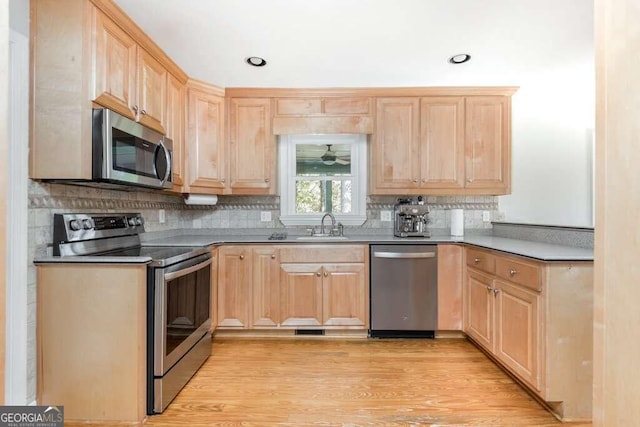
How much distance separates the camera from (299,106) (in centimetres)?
328

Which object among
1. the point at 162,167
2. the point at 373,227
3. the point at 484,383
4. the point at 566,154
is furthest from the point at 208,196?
the point at 566,154

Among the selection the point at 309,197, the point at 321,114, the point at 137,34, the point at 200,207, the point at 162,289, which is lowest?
the point at 162,289

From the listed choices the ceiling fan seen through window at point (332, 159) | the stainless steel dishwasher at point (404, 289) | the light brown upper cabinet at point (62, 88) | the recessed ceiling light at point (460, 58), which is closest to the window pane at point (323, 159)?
the ceiling fan seen through window at point (332, 159)

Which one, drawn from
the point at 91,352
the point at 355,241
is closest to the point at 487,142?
the point at 355,241

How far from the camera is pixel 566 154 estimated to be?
136 inches

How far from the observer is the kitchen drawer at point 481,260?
2464mm

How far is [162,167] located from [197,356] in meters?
1.38

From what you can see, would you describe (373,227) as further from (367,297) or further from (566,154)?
(566,154)

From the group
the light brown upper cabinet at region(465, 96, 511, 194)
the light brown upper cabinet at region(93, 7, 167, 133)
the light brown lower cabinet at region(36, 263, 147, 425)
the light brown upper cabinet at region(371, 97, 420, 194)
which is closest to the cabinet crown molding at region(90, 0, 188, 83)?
the light brown upper cabinet at region(93, 7, 167, 133)

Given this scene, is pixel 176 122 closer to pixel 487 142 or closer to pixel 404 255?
pixel 404 255

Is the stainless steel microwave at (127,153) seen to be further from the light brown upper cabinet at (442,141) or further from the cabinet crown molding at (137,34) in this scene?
the light brown upper cabinet at (442,141)

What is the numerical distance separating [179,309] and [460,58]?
274 cm

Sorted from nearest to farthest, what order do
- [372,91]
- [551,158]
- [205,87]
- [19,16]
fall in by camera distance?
1. [19,16]
2. [205,87]
3. [372,91]
4. [551,158]

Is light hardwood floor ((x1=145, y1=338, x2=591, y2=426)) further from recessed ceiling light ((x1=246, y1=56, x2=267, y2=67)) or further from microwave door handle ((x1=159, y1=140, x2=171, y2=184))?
recessed ceiling light ((x1=246, y1=56, x2=267, y2=67))
